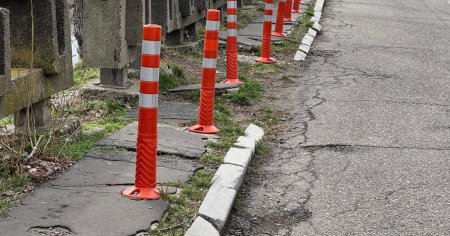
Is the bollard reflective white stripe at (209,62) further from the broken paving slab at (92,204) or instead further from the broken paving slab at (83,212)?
the broken paving slab at (83,212)

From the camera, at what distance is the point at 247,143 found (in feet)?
22.3

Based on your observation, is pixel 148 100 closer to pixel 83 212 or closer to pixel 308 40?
pixel 83 212

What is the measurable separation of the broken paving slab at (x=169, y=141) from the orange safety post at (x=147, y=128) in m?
1.14

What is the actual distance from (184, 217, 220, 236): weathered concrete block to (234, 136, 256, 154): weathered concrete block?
1.85 metres

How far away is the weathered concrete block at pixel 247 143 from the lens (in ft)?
21.9

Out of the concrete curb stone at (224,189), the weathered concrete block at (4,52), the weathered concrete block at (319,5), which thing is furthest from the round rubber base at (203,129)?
the weathered concrete block at (319,5)

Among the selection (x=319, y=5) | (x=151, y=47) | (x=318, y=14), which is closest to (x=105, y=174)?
(x=151, y=47)

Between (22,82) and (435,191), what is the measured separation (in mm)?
3045

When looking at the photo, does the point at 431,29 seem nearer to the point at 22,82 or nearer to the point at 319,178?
the point at 319,178

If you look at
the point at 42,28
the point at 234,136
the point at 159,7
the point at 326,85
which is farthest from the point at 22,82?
the point at 326,85

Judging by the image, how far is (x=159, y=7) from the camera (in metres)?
9.40

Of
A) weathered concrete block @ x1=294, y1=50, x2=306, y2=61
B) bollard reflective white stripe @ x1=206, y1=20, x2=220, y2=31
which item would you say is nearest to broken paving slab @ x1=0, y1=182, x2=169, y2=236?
bollard reflective white stripe @ x1=206, y1=20, x2=220, y2=31

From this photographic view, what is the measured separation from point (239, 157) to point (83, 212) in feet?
6.02

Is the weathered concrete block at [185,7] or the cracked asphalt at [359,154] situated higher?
the weathered concrete block at [185,7]
